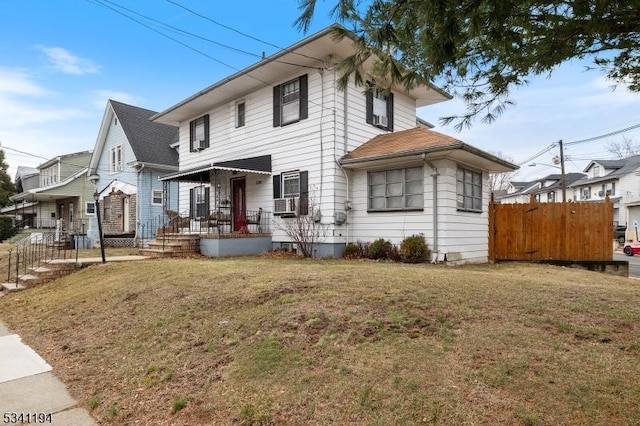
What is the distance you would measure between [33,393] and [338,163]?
9.27 meters

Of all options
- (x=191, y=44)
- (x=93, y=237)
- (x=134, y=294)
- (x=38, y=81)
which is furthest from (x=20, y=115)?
(x=134, y=294)

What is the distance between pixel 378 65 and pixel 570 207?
397 inches

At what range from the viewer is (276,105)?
13539 mm

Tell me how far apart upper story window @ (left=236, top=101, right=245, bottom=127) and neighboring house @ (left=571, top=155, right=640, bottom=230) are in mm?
33386

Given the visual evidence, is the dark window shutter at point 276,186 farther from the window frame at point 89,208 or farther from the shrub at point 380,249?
the window frame at point 89,208

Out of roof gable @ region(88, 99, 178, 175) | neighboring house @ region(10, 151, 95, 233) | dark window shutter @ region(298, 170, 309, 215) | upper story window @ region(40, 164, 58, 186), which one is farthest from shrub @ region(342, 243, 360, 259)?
upper story window @ region(40, 164, 58, 186)

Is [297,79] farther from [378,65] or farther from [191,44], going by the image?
[378,65]

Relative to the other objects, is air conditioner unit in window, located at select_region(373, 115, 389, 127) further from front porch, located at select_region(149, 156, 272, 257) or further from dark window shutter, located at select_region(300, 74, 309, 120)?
front porch, located at select_region(149, 156, 272, 257)

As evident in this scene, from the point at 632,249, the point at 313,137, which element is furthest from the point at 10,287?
the point at 632,249

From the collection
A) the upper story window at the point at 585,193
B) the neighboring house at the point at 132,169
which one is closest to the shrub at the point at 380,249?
the neighboring house at the point at 132,169

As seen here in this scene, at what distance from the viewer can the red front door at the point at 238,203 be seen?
48.8 ft

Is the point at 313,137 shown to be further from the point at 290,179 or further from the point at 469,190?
the point at 469,190

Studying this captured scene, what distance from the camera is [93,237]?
1991cm

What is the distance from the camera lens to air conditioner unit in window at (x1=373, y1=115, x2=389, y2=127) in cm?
1347
